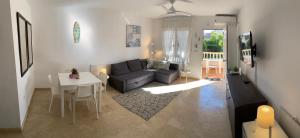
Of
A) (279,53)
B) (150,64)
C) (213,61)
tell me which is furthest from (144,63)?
(279,53)

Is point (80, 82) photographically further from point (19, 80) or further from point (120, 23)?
point (120, 23)

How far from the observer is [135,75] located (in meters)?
5.86

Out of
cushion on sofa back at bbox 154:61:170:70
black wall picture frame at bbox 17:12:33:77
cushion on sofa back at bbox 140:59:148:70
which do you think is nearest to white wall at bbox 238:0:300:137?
black wall picture frame at bbox 17:12:33:77

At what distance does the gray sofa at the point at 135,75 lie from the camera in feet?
17.6

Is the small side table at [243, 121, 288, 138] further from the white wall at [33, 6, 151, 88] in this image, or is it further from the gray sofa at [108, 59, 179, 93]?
the white wall at [33, 6, 151, 88]

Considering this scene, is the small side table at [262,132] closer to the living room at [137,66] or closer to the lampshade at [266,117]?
the living room at [137,66]

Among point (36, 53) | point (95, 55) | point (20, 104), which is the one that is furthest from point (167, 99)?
point (36, 53)

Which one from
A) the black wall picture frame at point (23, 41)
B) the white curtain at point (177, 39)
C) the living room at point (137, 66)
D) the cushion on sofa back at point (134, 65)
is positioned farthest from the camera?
the white curtain at point (177, 39)

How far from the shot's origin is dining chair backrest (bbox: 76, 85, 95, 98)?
11.1 feet

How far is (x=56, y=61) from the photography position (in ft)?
17.1

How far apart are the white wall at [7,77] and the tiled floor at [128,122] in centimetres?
23

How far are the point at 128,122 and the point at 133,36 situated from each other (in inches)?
161

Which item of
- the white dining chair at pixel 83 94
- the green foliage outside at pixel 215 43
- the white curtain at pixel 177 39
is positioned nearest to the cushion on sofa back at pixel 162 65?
the white curtain at pixel 177 39

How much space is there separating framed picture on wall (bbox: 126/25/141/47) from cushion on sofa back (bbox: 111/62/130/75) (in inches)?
33.1
